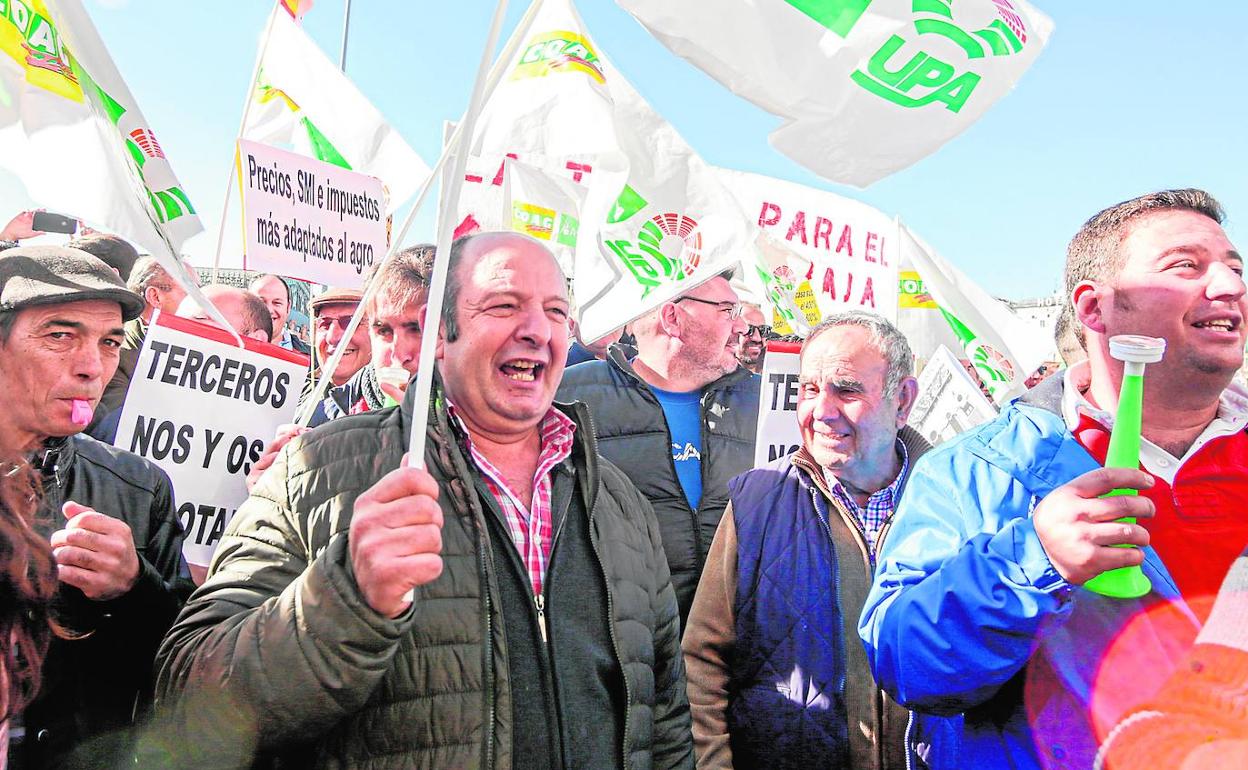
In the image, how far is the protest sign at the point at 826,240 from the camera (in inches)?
237

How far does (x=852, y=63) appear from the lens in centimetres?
219

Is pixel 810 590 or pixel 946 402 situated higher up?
pixel 946 402

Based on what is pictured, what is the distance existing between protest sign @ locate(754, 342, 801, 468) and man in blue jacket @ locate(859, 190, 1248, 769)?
1.80 meters

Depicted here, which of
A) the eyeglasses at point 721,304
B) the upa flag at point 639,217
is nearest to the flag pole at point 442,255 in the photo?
the upa flag at point 639,217

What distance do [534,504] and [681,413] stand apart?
200 cm

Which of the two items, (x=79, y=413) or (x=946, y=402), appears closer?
(x=79, y=413)

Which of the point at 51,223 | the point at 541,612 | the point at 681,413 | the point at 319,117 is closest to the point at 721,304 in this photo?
the point at 681,413

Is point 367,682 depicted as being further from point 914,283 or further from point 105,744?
point 914,283

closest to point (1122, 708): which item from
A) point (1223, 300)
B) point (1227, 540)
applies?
point (1227, 540)

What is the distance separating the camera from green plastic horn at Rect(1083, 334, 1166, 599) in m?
1.68

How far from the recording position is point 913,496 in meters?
2.10

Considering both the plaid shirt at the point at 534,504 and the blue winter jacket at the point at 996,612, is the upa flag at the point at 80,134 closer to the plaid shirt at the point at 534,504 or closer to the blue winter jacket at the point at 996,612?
the plaid shirt at the point at 534,504

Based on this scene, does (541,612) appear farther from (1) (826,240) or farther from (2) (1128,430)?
(1) (826,240)

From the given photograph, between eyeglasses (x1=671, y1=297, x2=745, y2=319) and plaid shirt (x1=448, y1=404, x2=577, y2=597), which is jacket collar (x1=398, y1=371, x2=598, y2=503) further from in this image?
eyeglasses (x1=671, y1=297, x2=745, y2=319)
